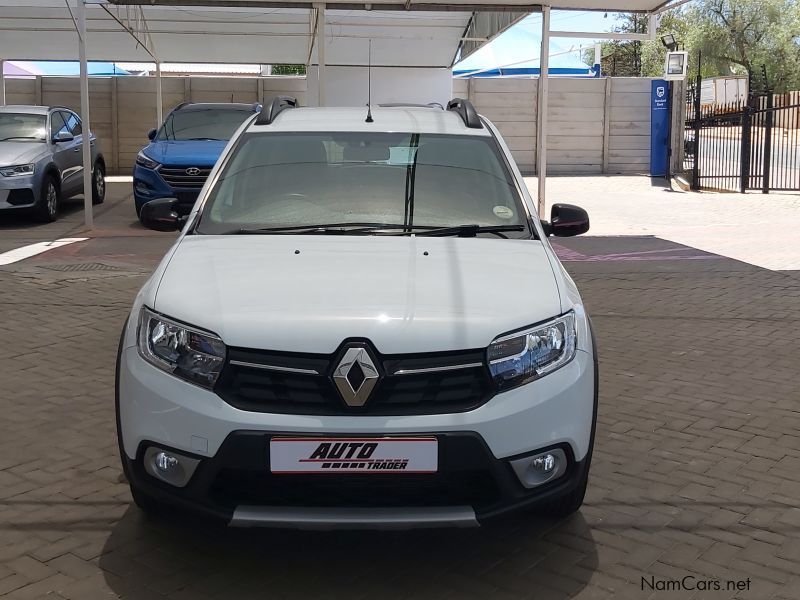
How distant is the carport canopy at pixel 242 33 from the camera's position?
19953mm

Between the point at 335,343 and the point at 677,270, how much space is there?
838 centimetres

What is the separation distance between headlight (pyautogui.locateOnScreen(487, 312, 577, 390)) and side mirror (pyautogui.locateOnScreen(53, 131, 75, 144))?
528 inches

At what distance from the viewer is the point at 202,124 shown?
15555mm

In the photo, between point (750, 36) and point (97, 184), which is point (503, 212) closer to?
point (97, 184)

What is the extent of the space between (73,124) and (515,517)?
14931 mm

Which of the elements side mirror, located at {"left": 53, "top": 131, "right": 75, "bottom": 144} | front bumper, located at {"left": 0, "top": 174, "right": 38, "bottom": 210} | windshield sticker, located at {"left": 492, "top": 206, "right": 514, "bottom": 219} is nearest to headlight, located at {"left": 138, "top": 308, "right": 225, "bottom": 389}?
windshield sticker, located at {"left": 492, "top": 206, "right": 514, "bottom": 219}

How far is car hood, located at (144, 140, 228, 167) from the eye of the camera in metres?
14.0

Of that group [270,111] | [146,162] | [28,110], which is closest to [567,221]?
[270,111]

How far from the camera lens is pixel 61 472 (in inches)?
186

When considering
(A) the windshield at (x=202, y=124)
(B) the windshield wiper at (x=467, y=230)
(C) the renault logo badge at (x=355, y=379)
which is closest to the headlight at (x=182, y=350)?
(C) the renault logo badge at (x=355, y=379)

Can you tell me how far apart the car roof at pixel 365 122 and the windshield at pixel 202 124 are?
32.6ft

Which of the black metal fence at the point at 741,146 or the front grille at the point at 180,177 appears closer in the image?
the front grille at the point at 180,177

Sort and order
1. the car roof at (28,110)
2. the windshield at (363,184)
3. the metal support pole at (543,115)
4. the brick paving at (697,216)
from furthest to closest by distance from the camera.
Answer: the car roof at (28,110) → the metal support pole at (543,115) → the brick paving at (697,216) → the windshield at (363,184)

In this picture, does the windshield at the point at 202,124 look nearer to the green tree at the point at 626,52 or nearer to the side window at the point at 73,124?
the side window at the point at 73,124
